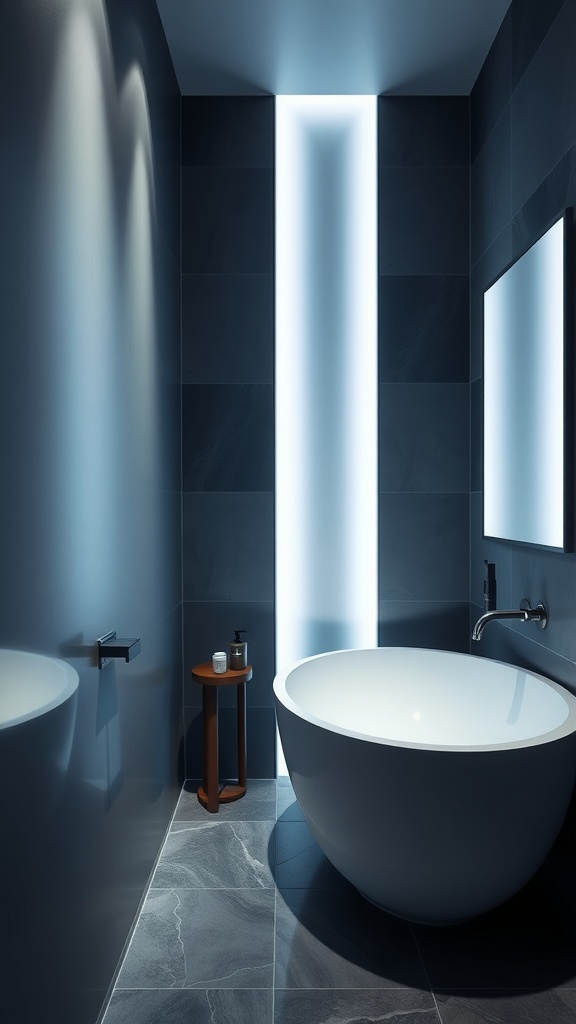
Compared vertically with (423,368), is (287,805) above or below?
below

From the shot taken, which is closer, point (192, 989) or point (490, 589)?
point (192, 989)

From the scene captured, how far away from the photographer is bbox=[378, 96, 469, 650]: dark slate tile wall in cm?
275

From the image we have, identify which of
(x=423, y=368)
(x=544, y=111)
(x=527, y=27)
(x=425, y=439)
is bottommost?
(x=425, y=439)

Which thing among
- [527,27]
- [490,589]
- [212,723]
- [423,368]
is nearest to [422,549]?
[490,589]

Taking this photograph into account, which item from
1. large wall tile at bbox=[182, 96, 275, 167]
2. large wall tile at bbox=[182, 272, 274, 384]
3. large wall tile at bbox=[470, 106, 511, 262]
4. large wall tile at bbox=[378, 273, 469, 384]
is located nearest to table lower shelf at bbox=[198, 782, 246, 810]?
large wall tile at bbox=[182, 272, 274, 384]

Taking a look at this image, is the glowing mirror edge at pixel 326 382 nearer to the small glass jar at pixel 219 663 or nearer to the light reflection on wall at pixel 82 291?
the small glass jar at pixel 219 663

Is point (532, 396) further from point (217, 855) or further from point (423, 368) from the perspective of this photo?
point (217, 855)

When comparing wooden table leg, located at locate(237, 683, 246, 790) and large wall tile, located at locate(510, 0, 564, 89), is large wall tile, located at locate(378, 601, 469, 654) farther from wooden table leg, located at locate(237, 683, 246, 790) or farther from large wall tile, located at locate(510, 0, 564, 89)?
large wall tile, located at locate(510, 0, 564, 89)

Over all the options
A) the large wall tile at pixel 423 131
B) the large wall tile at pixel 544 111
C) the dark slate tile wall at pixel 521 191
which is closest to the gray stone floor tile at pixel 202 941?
the dark slate tile wall at pixel 521 191

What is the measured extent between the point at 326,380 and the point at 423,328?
1.47 ft

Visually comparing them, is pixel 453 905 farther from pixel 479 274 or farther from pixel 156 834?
pixel 479 274

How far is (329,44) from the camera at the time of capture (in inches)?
96.0

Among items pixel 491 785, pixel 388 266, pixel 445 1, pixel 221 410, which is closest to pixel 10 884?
pixel 491 785

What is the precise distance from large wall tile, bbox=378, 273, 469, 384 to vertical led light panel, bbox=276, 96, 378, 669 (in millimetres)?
65
